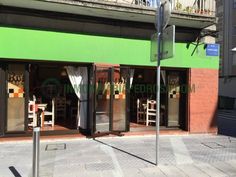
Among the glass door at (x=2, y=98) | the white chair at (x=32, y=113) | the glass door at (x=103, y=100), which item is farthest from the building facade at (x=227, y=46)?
the glass door at (x=2, y=98)

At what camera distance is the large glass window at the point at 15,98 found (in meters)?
9.29

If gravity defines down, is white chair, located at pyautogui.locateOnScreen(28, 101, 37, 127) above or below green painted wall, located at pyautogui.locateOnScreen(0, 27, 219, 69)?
below

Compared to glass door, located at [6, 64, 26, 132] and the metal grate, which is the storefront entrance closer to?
the metal grate

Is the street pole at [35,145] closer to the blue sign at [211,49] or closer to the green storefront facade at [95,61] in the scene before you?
the green storefront facade at [95,61]

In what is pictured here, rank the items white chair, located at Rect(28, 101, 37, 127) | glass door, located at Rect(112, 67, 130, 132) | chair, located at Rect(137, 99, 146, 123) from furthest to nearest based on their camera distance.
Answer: chair, located at Rect(137, 99, 146, 123) → white chair, located at Rect(28, 101, 37, 127) → glass door, located at Rect(112, 67, 130, 132)

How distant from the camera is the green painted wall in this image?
354 inches

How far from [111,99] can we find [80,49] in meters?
1.76

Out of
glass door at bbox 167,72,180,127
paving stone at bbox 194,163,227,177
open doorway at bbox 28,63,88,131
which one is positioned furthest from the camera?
glass door at bbox 167,72,180,127

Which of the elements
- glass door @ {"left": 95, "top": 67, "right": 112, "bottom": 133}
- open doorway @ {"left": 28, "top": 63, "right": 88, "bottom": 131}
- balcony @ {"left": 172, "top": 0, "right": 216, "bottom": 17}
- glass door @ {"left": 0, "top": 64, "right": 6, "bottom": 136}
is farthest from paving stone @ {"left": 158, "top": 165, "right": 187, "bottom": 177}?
balcony @ {"left": 172, "top": 0, "right": 216, "bottom": 17}

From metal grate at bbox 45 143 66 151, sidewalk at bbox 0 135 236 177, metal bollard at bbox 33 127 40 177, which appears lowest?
sidewalk at bbox 0 135 236 177

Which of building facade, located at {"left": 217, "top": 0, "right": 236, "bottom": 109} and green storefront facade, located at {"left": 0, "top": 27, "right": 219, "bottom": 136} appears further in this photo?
building facade, located at {"left": 217, "top": 0, "right": 236, "bottom": 109}

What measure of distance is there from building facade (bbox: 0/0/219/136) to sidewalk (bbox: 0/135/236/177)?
3.14 ft

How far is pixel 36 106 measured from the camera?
1088 cm

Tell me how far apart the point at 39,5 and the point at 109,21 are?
7.29 feet
